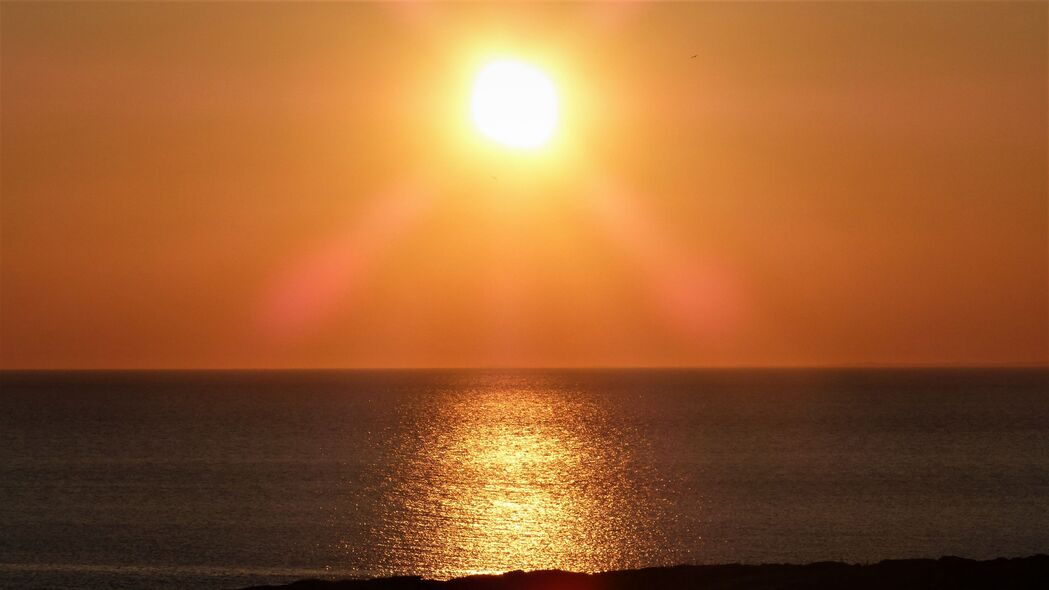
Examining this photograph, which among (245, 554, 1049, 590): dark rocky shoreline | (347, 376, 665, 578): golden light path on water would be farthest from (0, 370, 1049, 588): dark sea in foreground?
(245, 554, 1049, 590): dark rocky shoreline

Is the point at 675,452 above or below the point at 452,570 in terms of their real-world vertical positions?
below

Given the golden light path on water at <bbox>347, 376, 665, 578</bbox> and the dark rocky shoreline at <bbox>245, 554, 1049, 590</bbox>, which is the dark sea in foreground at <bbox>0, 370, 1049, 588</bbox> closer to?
the golden light path on water at <bbox>347, 376, 665, 578</bbox>

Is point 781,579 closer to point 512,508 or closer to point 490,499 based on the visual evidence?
point 512,508

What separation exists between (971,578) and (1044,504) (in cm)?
4646

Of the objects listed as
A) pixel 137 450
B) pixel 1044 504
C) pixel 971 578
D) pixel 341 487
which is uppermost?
pixel 971 578

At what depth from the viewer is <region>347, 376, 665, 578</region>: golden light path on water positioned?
4622 cm

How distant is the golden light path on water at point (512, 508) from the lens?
46.2 meters

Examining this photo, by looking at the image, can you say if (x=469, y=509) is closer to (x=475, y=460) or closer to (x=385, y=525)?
(x=385, y=525)

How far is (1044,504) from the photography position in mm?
64000

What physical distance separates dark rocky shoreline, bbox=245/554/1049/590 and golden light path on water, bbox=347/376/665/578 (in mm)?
18309

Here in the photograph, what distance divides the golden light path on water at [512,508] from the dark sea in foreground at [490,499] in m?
0.22

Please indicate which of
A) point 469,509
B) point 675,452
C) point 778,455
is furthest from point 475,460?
point 469,509

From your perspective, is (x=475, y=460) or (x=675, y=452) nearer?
(x=475, y=460)

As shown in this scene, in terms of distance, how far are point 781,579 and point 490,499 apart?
43.6m
